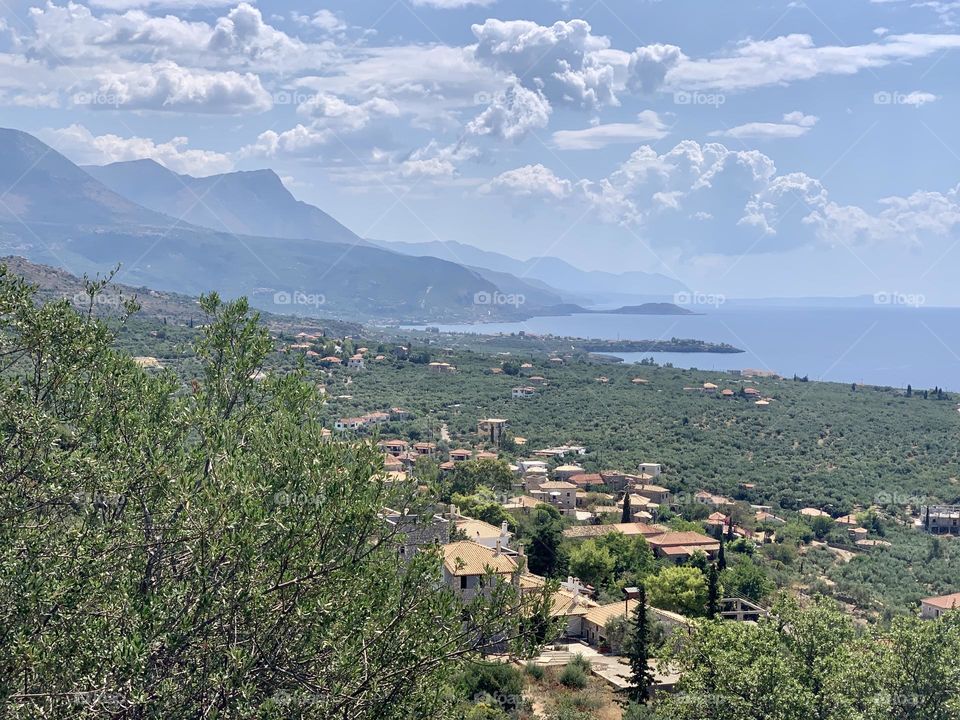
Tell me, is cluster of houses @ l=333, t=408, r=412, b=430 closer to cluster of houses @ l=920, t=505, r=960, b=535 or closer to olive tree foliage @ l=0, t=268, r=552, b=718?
cluster of houses @ l=920, t=505, r=960, b=535

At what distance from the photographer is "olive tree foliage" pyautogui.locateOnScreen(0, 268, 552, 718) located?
623cm

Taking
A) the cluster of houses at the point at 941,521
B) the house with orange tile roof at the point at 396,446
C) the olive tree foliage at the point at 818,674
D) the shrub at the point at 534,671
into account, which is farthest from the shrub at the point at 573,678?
the house with orange tile roof at the point at 396,446

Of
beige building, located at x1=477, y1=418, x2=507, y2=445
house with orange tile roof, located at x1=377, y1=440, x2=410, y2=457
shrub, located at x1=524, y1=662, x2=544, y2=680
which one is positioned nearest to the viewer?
shrub, located at x1=524, y1=662, x2=544, y2=680

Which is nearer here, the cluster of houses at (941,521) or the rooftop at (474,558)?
the rooftop at (474,558)

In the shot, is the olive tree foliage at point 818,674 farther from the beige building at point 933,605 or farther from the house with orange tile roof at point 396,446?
the house with orange tile roof at point 396,446

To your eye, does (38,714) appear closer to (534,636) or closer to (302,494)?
(302,494)

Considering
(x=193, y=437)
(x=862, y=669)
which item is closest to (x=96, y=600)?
(x=193, y=437)

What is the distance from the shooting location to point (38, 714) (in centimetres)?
600

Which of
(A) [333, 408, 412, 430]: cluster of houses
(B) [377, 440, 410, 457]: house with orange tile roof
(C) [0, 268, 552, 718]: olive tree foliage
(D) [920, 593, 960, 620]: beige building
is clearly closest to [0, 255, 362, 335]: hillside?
(A) [333, 408, 412, 430]: cluster of houses

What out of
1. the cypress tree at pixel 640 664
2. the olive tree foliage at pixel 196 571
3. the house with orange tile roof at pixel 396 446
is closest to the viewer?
the olive tree foliage at pixel 196 571

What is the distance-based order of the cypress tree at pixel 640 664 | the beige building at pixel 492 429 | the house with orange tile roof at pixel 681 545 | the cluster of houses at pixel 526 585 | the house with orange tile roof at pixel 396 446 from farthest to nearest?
the beige building at pixel 492 429
the house with orange tile roof at pixel 396 446
the house with orange tile roof at pixel 681 545
the cluster of houses at pixel 526 585
the cypress tree at pixel 640 664

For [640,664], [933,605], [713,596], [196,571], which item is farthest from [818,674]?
[933,605]

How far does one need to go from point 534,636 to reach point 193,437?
4.06 meters

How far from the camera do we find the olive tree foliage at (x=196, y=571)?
623 cm
